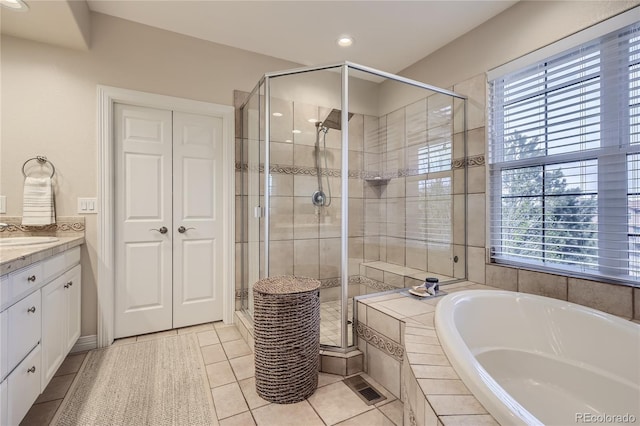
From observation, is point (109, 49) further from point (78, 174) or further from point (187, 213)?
point (187, 213)

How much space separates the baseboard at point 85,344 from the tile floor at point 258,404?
0.43ft

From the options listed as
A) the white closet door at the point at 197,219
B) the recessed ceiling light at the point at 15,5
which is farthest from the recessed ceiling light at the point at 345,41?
the recessed ceiling light at the point at 15,5

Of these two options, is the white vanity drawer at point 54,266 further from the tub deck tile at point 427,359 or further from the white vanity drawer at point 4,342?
the tub deck tile at point 427,359

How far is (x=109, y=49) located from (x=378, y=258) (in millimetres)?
2664

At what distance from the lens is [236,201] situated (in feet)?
8.86

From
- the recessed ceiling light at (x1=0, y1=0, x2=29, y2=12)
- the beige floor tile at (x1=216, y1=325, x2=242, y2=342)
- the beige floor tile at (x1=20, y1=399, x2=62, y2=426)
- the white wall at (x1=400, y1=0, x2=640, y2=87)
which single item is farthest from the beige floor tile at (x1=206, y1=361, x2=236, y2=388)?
the white wall at (x1=400, y1=0, x2=640, y2=87)

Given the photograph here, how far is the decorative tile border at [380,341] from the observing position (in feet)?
5.29

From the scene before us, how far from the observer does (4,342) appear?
1120 millimetres

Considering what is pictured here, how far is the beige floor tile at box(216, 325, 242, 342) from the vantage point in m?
2.40

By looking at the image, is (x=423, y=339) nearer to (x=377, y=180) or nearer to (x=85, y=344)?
(x=377, y=180)

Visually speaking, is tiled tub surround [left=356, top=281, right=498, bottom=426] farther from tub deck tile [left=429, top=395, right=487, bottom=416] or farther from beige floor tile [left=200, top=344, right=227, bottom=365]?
beige floor tile [left=200, top=344, right=227, bottom=365]

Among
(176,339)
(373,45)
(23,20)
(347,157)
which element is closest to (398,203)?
(347,157)

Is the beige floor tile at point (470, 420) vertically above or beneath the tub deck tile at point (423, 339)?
above

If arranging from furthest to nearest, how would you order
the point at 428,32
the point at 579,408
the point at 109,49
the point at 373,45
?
the point at 373,45, the point at 428,32, the point at 109,49, the point at 579,408
